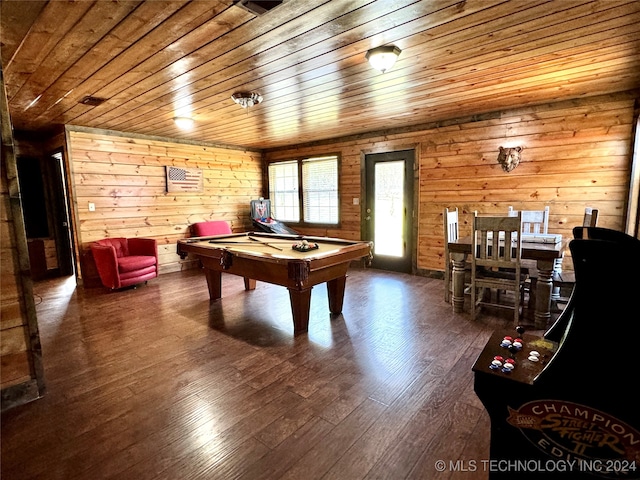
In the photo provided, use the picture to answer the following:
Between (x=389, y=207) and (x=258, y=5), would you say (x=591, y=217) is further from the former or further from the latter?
(x=258, y=5)

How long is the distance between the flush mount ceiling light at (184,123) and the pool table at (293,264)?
1.78m

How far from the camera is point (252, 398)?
2.10m

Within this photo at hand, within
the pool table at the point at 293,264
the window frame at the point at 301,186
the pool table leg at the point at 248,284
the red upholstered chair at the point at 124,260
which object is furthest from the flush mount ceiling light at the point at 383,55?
the red upholstered chair at the point at 124,260

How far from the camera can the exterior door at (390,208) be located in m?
5.36

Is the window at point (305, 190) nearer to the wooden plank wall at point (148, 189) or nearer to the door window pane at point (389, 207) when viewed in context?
the wooden plank wall at point (148, 189)

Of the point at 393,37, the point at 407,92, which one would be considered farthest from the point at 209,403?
the point at 407,92

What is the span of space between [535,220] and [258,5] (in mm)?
3899

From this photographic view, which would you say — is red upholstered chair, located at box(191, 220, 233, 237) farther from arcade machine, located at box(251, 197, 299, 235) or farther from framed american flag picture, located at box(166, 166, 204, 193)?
framed american flag picture, located at box(166, 166, 204, 193)

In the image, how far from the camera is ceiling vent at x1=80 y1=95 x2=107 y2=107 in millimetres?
3479

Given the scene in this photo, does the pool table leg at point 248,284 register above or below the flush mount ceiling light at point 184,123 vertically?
below

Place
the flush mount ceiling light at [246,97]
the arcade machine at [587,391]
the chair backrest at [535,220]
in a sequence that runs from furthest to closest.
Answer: the chair backrest at [535,220]
the flush mount ceiling light at [246,97]
the arcade machine at [587,391]

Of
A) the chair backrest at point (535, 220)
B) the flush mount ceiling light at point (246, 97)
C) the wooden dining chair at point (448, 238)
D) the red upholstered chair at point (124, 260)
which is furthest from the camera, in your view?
the red upholstered chair at point (124, 260)

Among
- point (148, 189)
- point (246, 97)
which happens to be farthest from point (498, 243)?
point (148, 189)

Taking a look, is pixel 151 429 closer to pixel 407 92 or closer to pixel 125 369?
pixel 125 369
